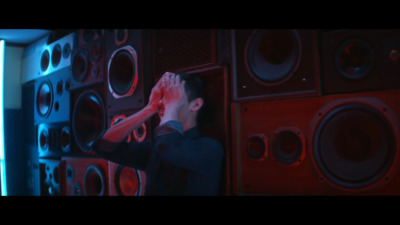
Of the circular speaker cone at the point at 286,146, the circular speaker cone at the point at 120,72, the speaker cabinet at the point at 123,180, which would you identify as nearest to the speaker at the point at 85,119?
the circular speaker cone at the point at 120,72

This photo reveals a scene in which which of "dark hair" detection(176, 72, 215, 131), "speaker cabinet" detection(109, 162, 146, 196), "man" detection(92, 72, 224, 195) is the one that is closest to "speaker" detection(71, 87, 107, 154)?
"speaker cabinet" detection(109, 162, 146, 196)

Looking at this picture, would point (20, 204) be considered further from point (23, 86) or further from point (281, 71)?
point (281, 71)

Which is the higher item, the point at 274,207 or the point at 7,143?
the point at 7,143

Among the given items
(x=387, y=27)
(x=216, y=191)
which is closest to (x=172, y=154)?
(x=216, y=191)

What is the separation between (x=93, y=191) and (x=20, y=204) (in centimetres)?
40

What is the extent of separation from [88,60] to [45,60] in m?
0.48

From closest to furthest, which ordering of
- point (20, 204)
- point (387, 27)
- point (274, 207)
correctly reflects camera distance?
point (387, 27) < point (274, 207) < point (20, 204)

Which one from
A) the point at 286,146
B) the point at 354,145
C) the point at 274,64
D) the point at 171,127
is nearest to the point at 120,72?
the point at 171,127

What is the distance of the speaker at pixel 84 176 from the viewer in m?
1.80

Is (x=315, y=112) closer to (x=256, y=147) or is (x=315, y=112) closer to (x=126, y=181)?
(x=256, y=147)

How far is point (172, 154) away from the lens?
4.68ft

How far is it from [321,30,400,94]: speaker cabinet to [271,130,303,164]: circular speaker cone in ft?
0.71

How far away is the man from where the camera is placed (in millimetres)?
1384

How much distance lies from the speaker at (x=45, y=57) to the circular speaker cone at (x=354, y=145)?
1727 millimetres
